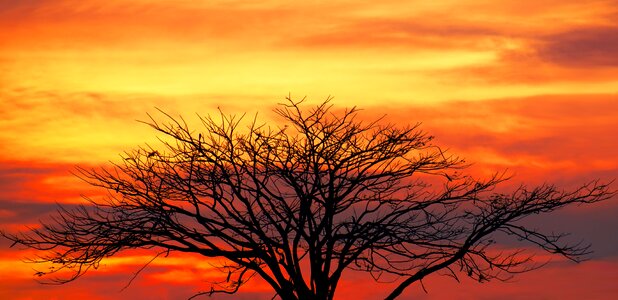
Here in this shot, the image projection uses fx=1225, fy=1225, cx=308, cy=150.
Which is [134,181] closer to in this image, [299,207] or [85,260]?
[85,260]

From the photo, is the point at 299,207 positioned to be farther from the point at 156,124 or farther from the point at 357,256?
the point at 156,124

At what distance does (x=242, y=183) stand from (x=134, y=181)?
2.37 meters

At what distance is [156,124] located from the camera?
83.1 feet

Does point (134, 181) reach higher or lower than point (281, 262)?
higher

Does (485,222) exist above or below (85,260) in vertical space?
above

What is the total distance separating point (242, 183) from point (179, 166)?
137 cm

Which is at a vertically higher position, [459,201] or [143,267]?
[459,201]

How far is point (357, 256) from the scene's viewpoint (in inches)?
982

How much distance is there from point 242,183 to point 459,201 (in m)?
4.70

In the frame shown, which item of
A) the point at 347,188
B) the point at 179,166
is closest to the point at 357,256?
the point at 347,188

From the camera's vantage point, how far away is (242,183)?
25094mm

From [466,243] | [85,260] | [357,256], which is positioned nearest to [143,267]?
[85,260]

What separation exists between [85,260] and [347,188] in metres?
5.55

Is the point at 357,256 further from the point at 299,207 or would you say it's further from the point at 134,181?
the point at 134,181
